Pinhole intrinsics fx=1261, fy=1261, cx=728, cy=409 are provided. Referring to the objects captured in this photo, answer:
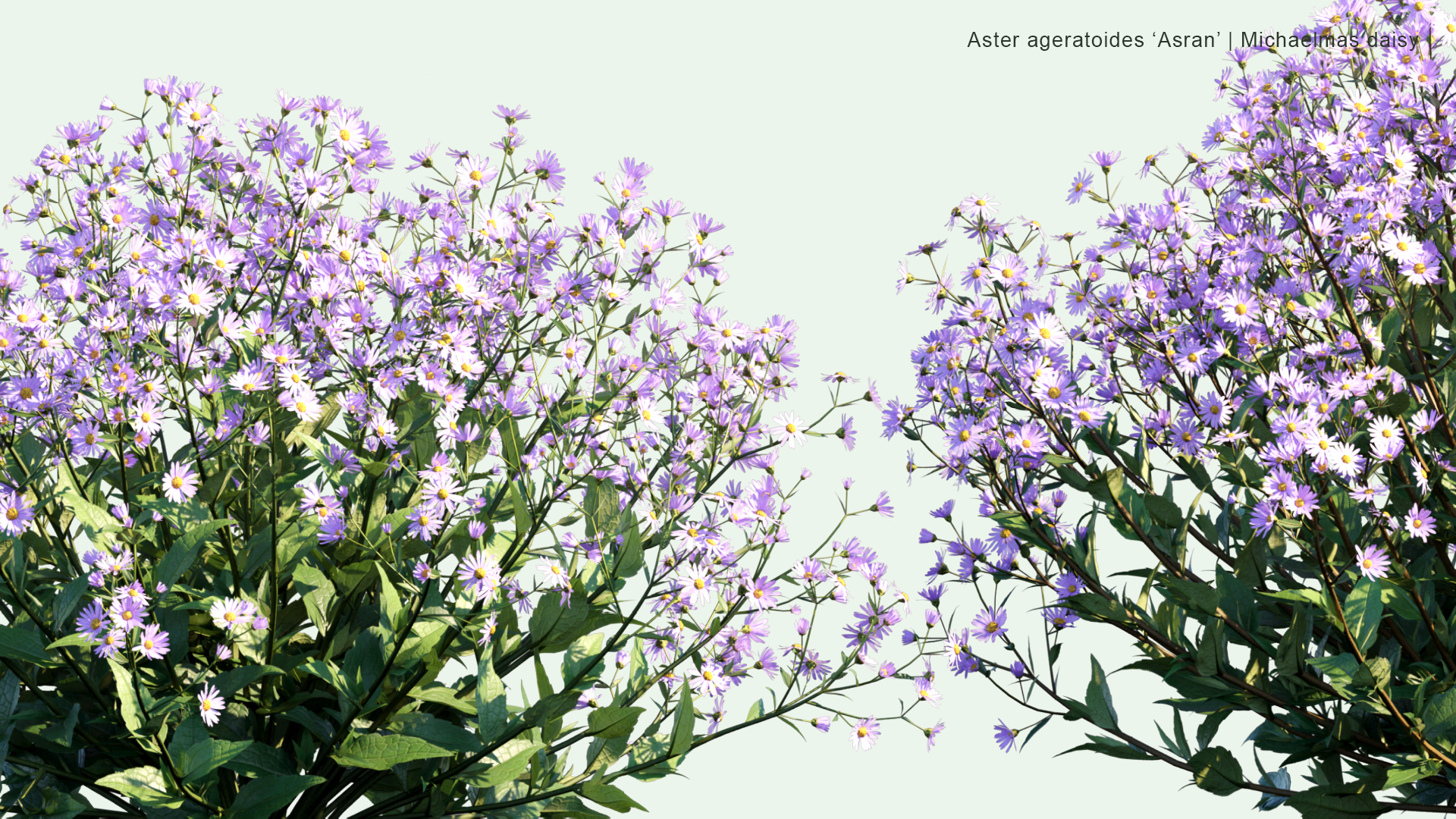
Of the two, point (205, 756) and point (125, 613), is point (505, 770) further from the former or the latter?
point (125, 613)

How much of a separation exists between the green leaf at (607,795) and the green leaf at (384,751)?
44 cm

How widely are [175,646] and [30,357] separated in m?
0.86

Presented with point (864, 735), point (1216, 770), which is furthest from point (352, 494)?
point (1216, 770)

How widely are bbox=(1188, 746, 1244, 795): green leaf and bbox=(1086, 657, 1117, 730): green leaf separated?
0.28 m

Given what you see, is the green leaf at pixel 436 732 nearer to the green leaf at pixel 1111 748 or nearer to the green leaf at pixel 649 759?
the green leaf at pixel 649 759

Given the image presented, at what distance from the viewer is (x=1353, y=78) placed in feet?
13.6

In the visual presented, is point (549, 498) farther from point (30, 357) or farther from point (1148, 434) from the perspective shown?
point (1148, 434)

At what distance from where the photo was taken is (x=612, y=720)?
3.52 m

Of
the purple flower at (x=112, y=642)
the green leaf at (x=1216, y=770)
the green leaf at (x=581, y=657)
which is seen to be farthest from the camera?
the green leaf at (x=1216, y=770)

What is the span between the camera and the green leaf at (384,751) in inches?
130

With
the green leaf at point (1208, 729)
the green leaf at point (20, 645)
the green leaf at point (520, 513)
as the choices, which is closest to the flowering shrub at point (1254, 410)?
the green leaf at point (1208, 729)

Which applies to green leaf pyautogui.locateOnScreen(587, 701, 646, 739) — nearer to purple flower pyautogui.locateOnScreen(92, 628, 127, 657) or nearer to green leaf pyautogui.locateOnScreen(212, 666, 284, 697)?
green leaf pyautogui.locateOnScreen(212, 666, 284, 697)

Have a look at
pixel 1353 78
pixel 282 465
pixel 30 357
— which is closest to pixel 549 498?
pixel 282 465

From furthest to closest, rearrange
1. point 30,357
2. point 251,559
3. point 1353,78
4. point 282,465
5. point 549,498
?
point 1353,78 < point 282,465 < point 251,559 < point 30,357 < point 549,498
